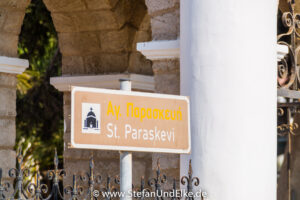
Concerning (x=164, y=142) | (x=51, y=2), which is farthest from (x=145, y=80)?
(x=164, y=142)

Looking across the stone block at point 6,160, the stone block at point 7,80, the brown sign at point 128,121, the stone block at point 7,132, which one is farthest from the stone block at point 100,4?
the brown sign at point 128,121

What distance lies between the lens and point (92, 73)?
904 centimetres

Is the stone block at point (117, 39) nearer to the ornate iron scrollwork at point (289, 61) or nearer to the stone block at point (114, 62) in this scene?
the stone block at point (114, 62)

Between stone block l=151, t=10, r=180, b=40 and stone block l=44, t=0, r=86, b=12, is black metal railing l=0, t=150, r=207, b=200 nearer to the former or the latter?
stone block l=151, t=10, r=180, b=40

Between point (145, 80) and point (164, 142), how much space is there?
4.57m

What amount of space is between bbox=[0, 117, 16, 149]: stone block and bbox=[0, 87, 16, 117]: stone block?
0.07 m

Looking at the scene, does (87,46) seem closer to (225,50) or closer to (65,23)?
(65,23)

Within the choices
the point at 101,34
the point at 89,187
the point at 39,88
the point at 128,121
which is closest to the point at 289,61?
the point at 89,187

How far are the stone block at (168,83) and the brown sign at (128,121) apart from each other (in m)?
1.64

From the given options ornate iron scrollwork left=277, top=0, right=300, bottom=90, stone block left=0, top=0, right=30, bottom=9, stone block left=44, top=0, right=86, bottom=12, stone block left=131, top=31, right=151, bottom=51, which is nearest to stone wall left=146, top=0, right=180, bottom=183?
ornate iron scrollwork left=277, top=0, right=300, bottom=90

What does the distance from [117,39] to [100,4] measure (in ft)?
1.52

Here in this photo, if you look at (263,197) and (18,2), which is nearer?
(263,197)

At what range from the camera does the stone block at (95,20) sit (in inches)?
345

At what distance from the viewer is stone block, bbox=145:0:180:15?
6.00m
